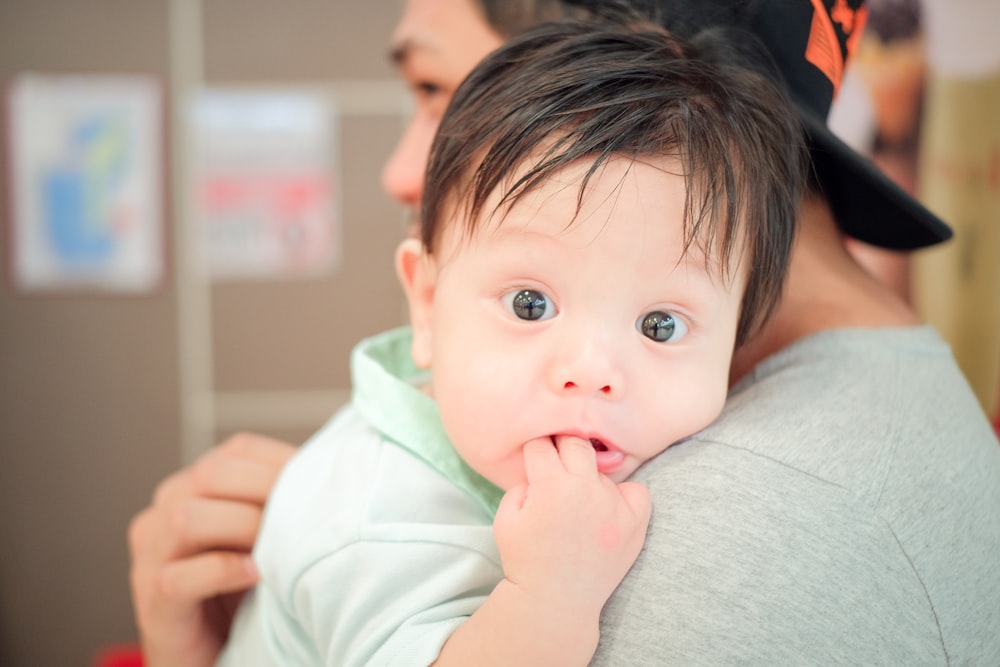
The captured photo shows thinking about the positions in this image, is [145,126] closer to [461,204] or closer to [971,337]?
[461,204]

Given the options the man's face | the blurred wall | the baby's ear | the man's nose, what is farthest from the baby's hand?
the blurred wall

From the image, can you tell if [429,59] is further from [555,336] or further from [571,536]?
[571,536]

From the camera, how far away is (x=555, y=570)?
0.65 meters

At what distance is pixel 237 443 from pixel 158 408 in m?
2.01

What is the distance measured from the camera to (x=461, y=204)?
2.64 feet

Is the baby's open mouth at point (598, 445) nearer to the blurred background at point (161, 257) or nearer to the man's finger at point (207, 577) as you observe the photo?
the man's finger at point (207, 577)

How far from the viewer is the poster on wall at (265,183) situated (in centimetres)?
302

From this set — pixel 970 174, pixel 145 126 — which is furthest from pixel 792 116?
pixel 145 126

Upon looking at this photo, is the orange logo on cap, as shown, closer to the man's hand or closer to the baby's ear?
the baby's ear

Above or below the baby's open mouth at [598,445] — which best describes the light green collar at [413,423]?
below

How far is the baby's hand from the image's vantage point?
65cm

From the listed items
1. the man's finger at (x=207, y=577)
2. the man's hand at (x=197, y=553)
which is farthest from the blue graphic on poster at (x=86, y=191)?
the man's finger at (x=207, y=577)

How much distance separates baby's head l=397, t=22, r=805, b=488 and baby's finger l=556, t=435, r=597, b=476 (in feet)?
0.04

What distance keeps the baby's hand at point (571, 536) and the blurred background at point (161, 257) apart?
248cm
